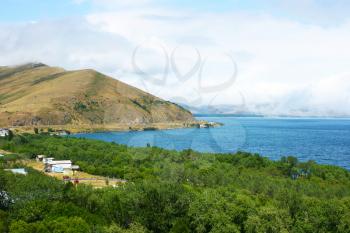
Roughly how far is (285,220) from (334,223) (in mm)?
6550

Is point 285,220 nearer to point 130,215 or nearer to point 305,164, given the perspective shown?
point 130,215

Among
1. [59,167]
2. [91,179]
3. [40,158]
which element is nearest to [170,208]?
[91,179]

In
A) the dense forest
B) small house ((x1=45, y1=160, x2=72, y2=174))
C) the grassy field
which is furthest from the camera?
small house ((x1=45, y1=160, x2=72, y2=174))

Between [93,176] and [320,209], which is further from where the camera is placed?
[93,176]

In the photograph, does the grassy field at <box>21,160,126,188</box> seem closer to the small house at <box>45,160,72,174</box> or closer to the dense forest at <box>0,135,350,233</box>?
the small house at <box>45,160,72,174</box>

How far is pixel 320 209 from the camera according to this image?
52531mm

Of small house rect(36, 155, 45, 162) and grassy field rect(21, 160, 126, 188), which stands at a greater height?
small house rect(36, 155, 45, 162)

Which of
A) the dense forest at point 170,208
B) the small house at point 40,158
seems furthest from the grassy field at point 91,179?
the dense forest at point 170,208

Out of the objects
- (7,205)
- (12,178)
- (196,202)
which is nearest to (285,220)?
(196,202)

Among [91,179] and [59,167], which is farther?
[59,167]

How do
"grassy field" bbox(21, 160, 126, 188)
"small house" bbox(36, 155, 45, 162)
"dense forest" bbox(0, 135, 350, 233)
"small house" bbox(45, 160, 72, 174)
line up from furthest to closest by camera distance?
1. "small house" bbox(36, 155, 45, 162)
2. "small house" bbox(45, 160, 72, 174)
3. "grassy field" bbox(21, 160, 126, 188)
4. "dense forest" bbox(0, 135, 350, 233)

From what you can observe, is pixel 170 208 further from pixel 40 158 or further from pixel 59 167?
pixel 40 158

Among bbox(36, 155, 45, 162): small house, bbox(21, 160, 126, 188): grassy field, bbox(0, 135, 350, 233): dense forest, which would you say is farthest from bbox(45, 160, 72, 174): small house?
bbox(0, 135, 350, 233): dense forest

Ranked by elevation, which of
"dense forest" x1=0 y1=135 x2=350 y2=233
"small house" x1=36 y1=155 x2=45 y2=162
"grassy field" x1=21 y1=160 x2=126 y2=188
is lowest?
"grassy field" x1=21 y1=160 x2=126 y2=188
